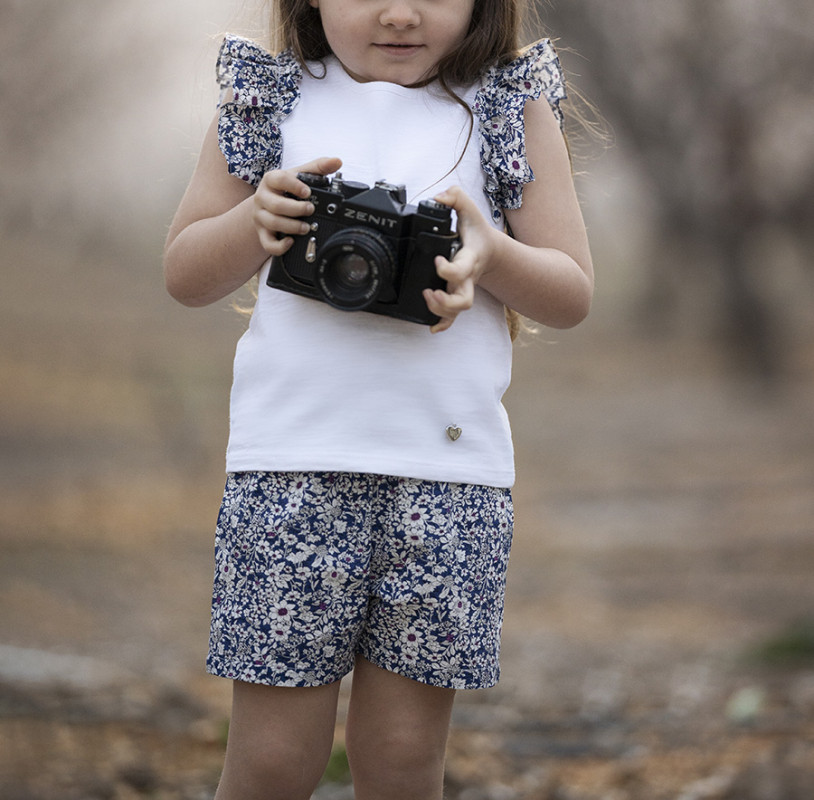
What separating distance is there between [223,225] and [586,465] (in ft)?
23.1

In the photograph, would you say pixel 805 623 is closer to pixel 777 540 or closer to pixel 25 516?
pixel 777 540

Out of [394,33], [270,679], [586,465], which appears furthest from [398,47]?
[586,465]

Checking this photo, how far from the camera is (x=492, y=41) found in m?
1.75

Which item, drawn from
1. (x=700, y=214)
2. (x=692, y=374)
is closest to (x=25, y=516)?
(x=700, y=214)

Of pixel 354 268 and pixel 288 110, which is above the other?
pixel 288 110

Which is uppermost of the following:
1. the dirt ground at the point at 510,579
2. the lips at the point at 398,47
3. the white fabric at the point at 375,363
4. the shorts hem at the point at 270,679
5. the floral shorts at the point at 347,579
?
the lips at the point at 398,47

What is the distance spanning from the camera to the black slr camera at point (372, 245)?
4.92 ft

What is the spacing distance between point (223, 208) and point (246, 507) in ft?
1.45

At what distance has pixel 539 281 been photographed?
1.65 m

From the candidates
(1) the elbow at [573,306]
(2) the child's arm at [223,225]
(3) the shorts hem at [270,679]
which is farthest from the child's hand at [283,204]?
(3) the shorts hem at [270,679]

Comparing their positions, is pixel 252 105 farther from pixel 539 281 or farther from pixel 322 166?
pixel 539 281

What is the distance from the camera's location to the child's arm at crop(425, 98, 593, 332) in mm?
1620

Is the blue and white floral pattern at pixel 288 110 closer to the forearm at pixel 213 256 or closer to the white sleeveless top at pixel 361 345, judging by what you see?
the white sleeveless top at pixel 361 345

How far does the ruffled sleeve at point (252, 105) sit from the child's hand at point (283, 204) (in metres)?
0.18
